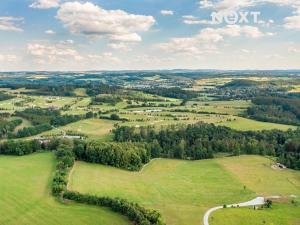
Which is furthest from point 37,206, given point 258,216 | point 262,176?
point 262,176

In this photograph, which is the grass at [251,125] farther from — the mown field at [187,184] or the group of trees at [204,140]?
the mown field at [187,184]

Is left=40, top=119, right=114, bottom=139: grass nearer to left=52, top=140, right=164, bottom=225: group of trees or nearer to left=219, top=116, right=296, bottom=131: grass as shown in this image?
left=52, top=140, right=164, bottom=225: group of trees

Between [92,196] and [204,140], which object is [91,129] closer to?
[204,140]

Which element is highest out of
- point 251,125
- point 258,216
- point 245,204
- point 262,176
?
point 251,125

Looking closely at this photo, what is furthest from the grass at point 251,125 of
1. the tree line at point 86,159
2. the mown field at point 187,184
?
the tree line at point 86,159

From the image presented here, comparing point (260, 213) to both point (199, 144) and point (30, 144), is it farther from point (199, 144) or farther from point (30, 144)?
point (30, 144)

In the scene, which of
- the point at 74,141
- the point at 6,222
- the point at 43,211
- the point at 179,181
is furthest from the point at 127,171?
the point at 6,222
